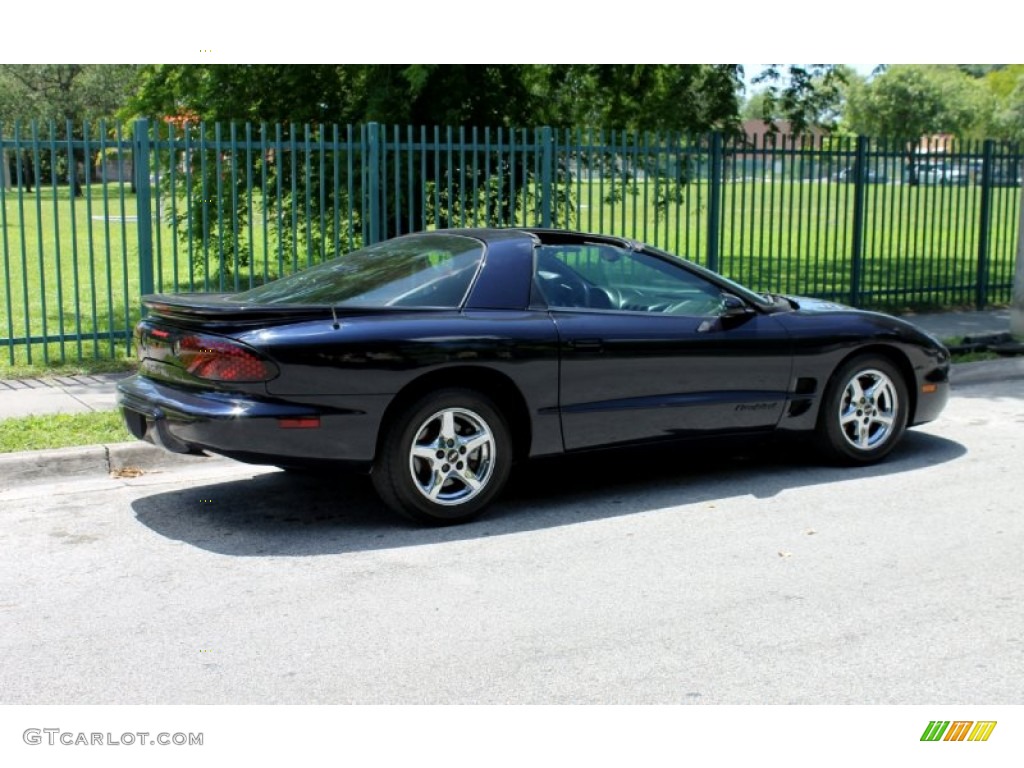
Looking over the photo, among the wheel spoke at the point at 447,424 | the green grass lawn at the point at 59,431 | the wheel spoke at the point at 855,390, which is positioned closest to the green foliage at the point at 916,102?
the wheel spoke at the point at 855,390

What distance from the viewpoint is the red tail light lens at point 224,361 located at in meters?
5.66

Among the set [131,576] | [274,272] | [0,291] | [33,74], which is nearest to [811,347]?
[131,576]

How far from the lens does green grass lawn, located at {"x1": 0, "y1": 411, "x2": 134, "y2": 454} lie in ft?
23.9

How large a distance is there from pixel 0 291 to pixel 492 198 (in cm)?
761

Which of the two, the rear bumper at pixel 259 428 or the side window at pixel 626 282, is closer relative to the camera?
the rear bumper at pixel 259 428

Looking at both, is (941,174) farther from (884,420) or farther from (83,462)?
(83,462)

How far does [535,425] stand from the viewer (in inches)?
247

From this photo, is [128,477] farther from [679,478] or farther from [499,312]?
[679,478]

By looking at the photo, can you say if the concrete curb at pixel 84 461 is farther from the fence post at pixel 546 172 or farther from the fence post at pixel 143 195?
the fence post at pixel 546 172

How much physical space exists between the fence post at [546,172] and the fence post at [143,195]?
145 inches

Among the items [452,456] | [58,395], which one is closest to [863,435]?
[452,456]
